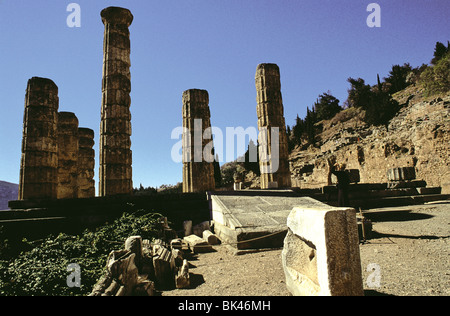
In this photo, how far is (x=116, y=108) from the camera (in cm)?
1019

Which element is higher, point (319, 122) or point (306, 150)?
point (319, 122)

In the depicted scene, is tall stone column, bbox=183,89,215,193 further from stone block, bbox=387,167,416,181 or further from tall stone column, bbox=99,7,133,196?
stone block, bbox=387,167,416,181

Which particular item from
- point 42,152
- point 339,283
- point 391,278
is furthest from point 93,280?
point 42,152

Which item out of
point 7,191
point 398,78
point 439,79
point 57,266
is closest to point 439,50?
point 398,78

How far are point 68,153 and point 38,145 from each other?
160 inches

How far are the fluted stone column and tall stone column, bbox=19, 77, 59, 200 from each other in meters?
5.58

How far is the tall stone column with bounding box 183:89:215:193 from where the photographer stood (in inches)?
401

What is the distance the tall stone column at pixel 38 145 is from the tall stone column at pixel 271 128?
8328mm

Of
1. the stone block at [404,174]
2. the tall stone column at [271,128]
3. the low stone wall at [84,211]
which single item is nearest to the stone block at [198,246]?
the low stone wall at [84,211]

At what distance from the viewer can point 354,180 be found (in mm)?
11164

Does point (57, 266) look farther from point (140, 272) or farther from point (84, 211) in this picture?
point (84, 211)

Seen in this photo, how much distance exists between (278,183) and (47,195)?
8.86 m

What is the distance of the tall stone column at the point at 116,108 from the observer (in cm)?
983
